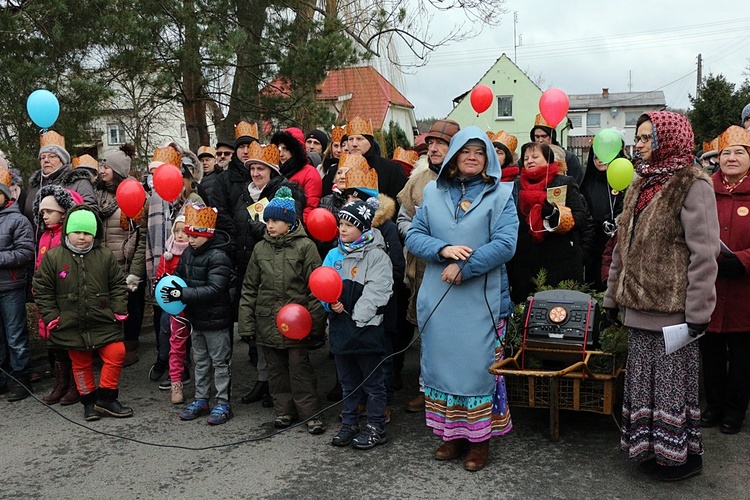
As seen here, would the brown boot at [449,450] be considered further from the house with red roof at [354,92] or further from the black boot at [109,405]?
the house with red roof at [354,92]

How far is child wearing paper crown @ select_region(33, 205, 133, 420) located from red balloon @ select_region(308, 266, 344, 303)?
76.7 inches

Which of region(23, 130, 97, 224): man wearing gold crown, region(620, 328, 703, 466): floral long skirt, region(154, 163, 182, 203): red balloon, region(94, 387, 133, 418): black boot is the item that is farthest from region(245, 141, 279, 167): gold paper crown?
region(620, 328, 703, 466): floral long skirt

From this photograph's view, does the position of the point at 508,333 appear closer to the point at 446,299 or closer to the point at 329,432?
the point at 446,299

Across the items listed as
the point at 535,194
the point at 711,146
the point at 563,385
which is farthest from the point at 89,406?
the point at 711,146

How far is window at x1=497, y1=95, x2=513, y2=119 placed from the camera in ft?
136

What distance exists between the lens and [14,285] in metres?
6.12

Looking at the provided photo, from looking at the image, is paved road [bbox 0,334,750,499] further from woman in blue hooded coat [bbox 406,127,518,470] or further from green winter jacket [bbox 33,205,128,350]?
green winter jacket [bbox 33,205,128,350]

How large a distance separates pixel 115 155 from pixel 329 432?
3766 millimetres

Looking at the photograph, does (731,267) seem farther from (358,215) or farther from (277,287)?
(277,287)

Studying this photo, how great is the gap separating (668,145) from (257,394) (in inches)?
151

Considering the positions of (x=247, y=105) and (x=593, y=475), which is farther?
(x=247, y=105)

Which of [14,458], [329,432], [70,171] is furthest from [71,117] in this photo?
[329,432]

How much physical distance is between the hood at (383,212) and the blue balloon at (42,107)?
3774 millimetres

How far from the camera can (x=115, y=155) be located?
6855mm
